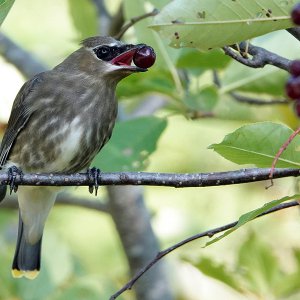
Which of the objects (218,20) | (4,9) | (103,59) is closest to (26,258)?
(103,59)

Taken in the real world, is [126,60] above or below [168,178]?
below

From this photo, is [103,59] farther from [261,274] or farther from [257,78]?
[261,274]

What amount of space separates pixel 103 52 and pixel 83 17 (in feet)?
2.93

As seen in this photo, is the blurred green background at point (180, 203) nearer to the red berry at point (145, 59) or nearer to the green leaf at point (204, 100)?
the green leaf at point (204, 100)

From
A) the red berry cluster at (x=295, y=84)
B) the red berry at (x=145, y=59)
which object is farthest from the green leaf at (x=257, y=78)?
the red berry cluster at (x=295, y=84)

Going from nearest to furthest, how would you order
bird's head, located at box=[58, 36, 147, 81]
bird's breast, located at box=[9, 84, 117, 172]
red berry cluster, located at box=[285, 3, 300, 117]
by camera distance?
red berry cluster, located at box=[285, 3, 300, 117] → bird's head, located at box=[58, 36, 147, 81] → bird's breast, located at box=[9, 84, 117, 172]

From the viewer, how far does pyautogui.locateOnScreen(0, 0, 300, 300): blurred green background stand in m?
4.42

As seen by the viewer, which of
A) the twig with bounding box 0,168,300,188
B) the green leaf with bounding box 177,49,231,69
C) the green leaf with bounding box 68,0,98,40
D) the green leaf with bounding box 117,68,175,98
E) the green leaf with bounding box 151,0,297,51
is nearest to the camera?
the green leaf with bounding box 151,0,297,51

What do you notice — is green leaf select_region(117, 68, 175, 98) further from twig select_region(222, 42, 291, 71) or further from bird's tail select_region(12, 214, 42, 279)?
twig select_region(222, 42, 291, 71)

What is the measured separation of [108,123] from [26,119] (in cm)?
44

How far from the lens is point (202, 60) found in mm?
4332

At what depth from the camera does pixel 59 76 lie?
486 centimetres

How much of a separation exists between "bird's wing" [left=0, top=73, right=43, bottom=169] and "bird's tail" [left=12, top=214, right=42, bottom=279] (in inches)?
29.1

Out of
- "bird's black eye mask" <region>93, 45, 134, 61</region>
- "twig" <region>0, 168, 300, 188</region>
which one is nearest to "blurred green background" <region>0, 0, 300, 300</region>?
"bird's black eye mask" <region>93, 45, 134, 61</region>
